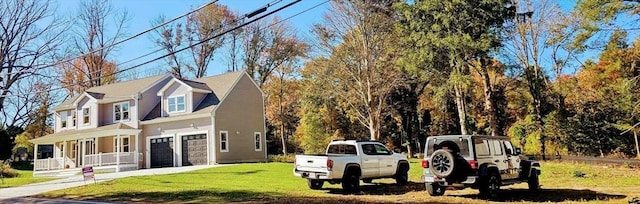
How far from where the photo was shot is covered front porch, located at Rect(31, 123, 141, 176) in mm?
31688

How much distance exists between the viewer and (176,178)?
20.9 meters

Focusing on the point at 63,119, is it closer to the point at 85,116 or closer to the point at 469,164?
the point at 85,116

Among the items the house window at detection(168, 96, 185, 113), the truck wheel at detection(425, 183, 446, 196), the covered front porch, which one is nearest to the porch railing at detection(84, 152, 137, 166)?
the covered front porch

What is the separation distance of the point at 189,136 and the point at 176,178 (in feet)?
34.7

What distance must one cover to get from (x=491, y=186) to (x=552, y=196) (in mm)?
2155

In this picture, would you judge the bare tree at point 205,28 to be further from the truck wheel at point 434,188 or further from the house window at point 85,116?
the truck wheel at point 434,188

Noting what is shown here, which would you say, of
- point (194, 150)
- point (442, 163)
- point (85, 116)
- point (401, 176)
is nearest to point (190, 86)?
point (194, 150)

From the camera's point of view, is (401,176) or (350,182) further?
(401,176)

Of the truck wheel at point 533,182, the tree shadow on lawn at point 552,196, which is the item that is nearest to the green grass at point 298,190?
the tree shadow on lawn at point 552,196

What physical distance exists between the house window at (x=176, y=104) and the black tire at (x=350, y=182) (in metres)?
19.7

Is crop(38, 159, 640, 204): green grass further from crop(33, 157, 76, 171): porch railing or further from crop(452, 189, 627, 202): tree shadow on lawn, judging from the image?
crop(33, 157, 76, 171): porch railing

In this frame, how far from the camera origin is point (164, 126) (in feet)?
106

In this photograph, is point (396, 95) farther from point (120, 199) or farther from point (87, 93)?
point (120, 199)

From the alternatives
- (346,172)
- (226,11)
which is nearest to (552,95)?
(346,172)
